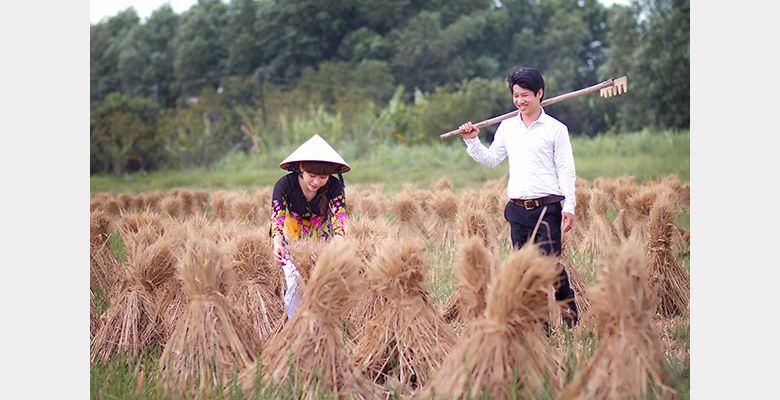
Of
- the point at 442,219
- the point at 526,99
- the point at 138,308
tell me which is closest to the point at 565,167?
the point at 526,99

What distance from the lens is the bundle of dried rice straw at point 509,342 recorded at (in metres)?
2.61

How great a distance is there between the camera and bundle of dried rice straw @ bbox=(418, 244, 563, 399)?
261cm

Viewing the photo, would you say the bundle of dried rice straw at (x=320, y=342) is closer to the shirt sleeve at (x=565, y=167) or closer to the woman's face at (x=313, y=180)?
the woman's face at (x=313, y=180)

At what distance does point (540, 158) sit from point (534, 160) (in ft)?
0.08

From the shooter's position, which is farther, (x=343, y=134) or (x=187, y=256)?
(x=343, y=134)

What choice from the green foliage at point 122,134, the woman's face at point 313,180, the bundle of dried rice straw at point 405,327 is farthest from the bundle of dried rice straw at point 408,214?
the bundle of dried rice straw at point 405,327

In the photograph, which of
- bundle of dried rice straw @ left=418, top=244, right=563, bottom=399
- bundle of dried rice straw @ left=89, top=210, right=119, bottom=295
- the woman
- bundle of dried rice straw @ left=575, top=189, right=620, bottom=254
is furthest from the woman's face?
bundle of dried rice straw @ left=575, top=189, right=620, bottom=254

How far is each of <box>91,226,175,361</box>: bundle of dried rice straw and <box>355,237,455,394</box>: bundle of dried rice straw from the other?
1035mm

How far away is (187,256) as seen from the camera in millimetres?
3096

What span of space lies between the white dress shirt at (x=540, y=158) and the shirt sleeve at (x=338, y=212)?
570 mm

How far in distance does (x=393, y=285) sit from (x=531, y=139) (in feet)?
3.22

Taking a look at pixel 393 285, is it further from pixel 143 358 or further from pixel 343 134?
pixel 343 134

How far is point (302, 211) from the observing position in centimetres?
383

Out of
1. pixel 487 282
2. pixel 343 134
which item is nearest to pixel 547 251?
pixel 487 282
